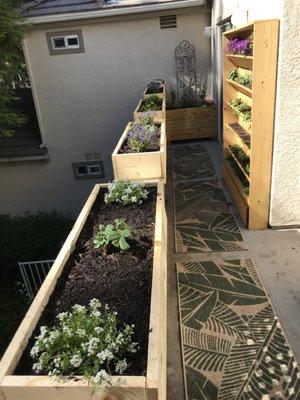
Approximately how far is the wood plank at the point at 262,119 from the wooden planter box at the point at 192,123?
430 cm

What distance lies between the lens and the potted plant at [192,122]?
7797 mm

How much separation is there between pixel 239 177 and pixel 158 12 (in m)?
5.26

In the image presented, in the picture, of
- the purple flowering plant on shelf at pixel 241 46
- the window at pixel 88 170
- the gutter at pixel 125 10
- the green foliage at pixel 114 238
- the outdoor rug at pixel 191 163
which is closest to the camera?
the green foliage at pixel 114 238

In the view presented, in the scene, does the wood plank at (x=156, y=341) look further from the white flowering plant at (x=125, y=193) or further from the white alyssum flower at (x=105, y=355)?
the white flowering plant at (x=125, y=193)

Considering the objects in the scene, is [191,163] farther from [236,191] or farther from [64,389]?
[64,389]

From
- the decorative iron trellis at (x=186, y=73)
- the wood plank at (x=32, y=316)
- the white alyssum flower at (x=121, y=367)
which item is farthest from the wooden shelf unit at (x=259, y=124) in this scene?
the decorative iron trellis at (x=186, y=73)

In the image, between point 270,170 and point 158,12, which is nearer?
point 270,170

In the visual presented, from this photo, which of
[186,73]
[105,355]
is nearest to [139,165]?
[105,355]

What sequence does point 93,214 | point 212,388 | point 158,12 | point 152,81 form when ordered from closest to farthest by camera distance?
point 212,388
point 93,214
point 158,12
point 152,81

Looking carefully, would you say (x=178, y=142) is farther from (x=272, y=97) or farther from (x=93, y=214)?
(x=93, y=214)

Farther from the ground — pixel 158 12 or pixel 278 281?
pixel 158 12

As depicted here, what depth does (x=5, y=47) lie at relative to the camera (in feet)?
24.1

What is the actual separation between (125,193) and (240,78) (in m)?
2.58

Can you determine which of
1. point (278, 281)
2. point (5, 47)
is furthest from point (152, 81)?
point (278, 281)
